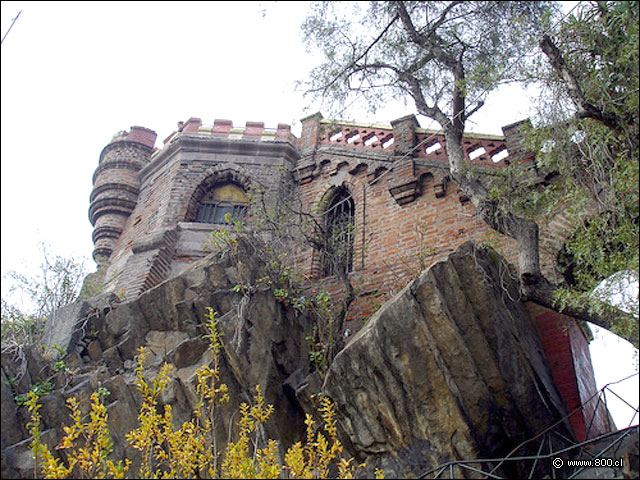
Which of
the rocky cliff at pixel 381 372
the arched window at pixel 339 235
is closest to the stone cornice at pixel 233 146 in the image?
the arched window at pixel 339 235

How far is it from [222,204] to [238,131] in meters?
2.02

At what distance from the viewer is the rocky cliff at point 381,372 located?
7.41m

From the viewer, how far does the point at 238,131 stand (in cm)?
1463

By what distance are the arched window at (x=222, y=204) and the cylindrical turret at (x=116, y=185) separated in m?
2.35

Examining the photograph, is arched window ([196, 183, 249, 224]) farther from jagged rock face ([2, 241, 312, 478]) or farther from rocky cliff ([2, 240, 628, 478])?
rocky cliff ([2, 240, 628, 478])

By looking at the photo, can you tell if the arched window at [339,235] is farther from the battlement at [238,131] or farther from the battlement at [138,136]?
the battlement at [138,136]

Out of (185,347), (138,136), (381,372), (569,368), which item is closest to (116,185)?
(138,136)

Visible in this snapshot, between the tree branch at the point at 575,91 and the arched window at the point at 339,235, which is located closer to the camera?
the tree branch at the point at 575,91

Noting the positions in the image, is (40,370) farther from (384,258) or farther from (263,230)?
(384,258)

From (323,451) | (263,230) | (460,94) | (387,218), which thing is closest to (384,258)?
(387,218)

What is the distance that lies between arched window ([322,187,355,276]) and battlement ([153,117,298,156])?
234 centimetres

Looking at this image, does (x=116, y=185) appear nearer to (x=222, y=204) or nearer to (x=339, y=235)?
(x=222, y=204)

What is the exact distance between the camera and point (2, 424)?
24.7 feet

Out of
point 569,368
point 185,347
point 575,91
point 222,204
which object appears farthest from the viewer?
point 222,204
